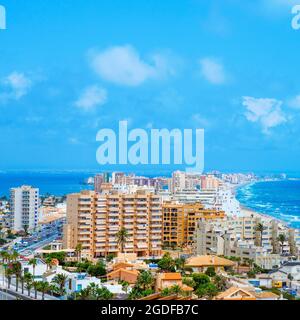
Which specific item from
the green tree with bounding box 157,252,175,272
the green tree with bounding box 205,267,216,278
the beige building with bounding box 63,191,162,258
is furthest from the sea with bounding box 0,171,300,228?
the green tree with bounding box 205,267,216,278

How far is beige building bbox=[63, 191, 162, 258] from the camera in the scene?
7348 millimetres

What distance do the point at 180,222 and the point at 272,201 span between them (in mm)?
1419

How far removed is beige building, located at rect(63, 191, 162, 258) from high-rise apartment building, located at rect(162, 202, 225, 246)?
0.16 metres

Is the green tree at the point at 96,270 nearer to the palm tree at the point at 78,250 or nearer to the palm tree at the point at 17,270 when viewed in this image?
the palm tree at the point at 17,270

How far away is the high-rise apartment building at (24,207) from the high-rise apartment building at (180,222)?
186cm

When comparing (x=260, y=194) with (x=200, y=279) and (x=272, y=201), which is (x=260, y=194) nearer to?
(x=272, y=201)

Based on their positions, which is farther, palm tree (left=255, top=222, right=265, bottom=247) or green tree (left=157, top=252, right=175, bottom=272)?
palm tree (left=255, top=222, right=265, bottom=247)

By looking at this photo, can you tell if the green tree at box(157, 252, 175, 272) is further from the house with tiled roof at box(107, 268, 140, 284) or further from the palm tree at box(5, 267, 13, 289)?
the palm tree at box(5, 267, 13, 289)

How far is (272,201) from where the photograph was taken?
8.60 meters

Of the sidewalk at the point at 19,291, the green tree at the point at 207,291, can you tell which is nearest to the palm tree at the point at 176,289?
the green tree at the point at 207,291

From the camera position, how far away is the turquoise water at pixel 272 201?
770 centimetres

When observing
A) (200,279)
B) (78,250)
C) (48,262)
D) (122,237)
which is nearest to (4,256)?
(48,262)
